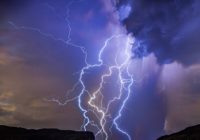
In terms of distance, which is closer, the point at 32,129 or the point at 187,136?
the point at 187,136

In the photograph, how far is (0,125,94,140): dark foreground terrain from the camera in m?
93.5

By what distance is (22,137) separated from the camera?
314ft

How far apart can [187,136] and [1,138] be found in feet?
152

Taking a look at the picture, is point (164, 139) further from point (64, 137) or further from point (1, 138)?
point (1, 138)

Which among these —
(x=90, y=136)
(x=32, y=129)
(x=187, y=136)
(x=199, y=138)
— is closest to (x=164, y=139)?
(x=187, y=136)

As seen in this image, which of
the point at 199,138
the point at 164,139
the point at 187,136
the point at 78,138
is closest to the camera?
the point at 199,138

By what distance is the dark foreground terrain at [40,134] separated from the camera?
9350cm

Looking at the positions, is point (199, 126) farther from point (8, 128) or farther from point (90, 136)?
point (8, 128)

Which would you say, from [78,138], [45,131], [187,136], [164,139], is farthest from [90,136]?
[187,136]

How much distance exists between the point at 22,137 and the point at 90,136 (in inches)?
681

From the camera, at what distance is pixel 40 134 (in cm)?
9950

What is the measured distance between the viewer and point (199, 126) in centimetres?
7869

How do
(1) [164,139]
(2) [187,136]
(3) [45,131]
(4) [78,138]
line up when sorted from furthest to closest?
(3) [45,131]
(4) [78,138]
(1) [164,139]
(2) [187,136]

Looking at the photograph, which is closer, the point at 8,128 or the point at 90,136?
the point at 90,136
